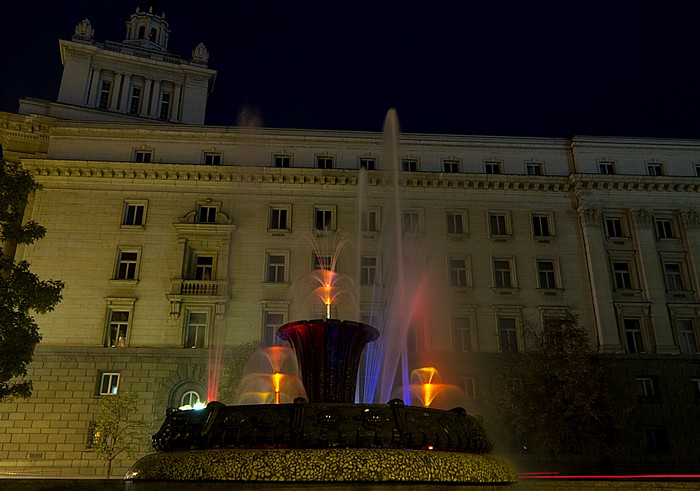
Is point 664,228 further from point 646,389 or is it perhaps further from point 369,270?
point 369,270

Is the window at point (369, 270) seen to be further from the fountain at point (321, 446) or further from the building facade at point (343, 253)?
the fountain at point (321, 446)

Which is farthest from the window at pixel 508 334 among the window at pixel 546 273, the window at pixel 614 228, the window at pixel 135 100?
the window at pixel 135 100

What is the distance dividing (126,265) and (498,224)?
2035 centimetres

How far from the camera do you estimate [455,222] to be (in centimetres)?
3372

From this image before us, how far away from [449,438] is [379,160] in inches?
1127

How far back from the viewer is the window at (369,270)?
1256 inches

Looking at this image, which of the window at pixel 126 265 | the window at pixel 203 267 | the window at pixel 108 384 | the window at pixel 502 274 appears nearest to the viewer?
the window at pixel 108 384

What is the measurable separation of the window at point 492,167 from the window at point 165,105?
80.1 feet

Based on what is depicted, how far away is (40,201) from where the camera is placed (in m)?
31.9

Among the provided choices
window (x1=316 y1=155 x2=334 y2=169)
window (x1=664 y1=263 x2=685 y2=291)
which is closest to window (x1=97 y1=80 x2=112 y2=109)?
window (x1=316 y1=155 x2=334 y2=169)

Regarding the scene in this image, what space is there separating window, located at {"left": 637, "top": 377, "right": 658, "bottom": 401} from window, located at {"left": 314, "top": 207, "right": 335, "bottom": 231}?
17.8m

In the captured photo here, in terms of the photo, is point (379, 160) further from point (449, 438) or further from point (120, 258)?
point (449, 438)

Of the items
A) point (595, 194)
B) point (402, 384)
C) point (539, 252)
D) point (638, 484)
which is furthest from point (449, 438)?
point (595, 194)

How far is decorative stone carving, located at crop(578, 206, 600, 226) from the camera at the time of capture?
3359 cm
